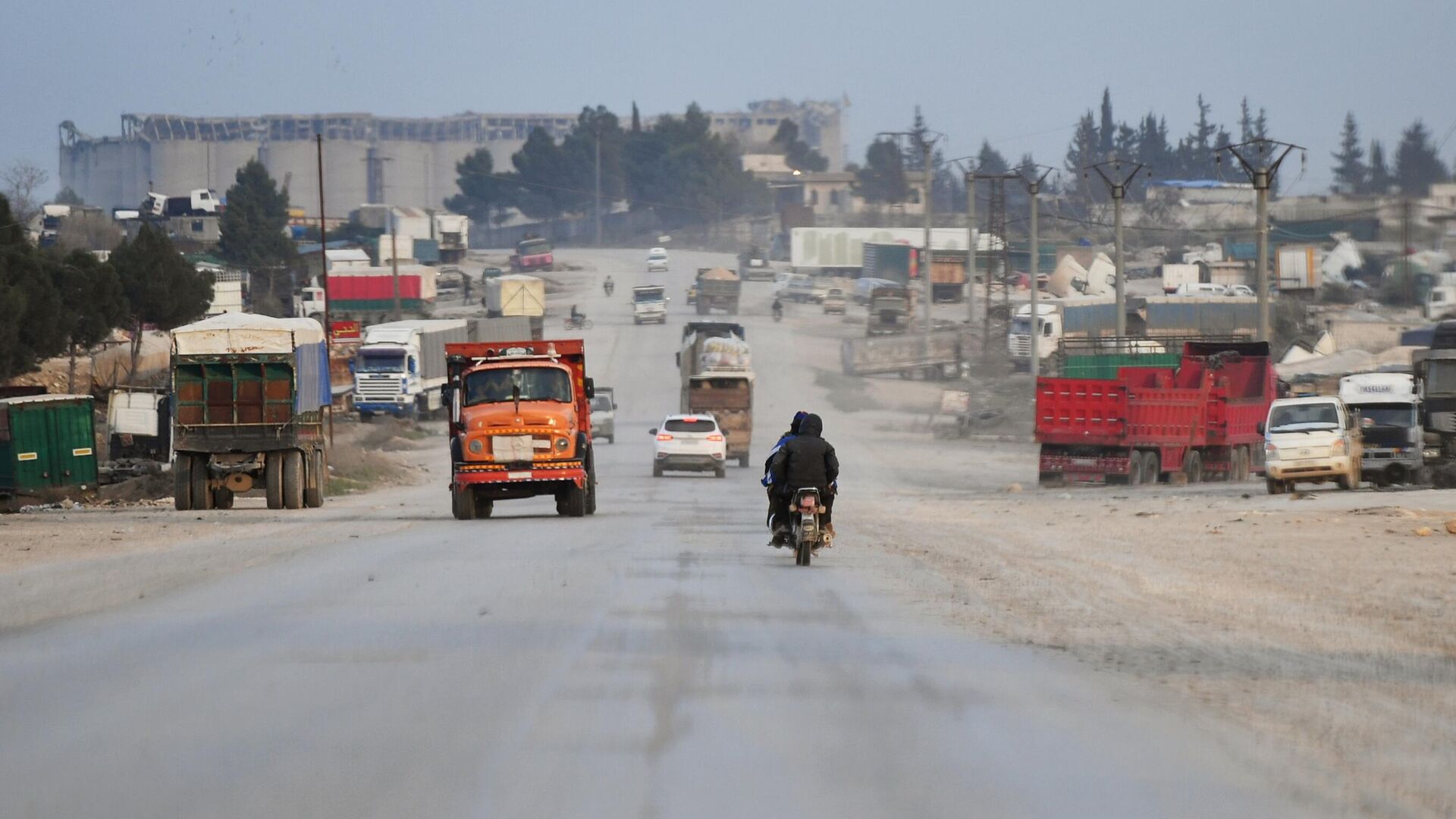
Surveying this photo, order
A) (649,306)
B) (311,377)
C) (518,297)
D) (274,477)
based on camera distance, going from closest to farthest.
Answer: (274,477)
(311,377)
(518,297)
(649,306)

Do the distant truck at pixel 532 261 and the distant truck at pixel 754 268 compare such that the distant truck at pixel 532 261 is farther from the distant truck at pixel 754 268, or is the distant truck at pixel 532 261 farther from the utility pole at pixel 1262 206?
the utility pole at pixel 1262 206

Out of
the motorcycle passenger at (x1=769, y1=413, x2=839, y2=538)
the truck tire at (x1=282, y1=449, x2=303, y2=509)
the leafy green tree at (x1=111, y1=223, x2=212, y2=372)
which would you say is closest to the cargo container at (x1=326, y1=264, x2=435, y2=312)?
the leafy green tree at (x1=111, y1=223, x2=212, y2=372)

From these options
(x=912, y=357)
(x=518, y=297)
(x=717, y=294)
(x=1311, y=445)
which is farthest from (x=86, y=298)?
(x=717, y=294)

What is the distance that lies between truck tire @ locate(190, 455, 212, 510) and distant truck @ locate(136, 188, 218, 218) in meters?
130

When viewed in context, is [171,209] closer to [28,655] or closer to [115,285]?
[115,285]

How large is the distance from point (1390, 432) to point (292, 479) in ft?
74.0

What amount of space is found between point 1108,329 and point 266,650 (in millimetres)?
84397

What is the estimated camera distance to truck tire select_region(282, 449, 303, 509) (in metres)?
30.5

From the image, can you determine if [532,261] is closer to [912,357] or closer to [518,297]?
[518,297]

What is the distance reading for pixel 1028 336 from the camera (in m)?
83.1

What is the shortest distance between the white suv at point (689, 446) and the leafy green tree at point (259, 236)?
271 feet

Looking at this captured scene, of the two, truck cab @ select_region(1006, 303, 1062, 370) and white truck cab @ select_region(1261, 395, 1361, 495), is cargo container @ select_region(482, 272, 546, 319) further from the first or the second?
white truck cab @ select_region(1261, 395, 1361, 495)

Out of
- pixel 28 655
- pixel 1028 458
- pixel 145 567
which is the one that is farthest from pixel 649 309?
pixel 28 655

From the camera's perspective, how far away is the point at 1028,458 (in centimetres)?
5453
